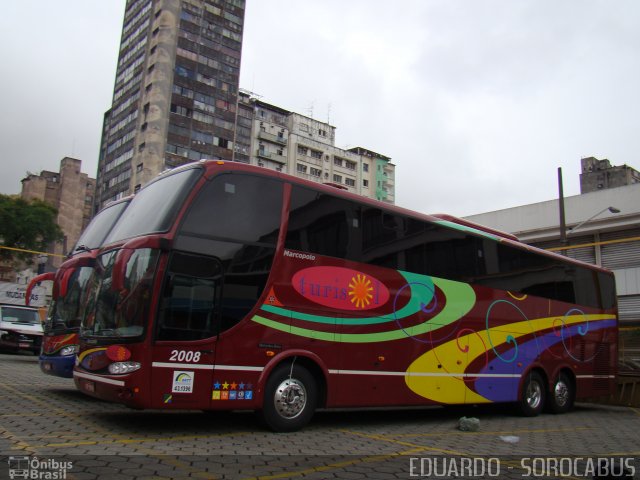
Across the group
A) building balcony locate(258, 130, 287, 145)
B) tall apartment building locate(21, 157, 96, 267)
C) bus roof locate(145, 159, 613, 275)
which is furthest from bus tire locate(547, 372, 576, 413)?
tall apartment building locate(21, 157, 96, 267)

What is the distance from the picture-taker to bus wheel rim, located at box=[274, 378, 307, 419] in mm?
7613

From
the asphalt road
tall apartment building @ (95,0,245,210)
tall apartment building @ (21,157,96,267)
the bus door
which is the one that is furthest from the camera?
tall apartment building @ (21,157,96,267)

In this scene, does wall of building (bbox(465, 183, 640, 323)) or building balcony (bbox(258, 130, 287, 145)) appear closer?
wall of building (bbox(465, 183, 640, 323))

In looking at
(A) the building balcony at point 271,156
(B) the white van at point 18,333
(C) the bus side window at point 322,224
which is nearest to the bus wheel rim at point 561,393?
A: (C) the bus side window at point 322,224

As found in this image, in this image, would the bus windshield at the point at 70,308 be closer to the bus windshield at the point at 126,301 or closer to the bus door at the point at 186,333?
the bus windshield at the point at 126,301

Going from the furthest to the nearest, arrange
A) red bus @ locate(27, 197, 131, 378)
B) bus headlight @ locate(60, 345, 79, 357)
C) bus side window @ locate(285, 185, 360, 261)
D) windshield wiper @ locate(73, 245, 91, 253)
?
windshield wiper @ locate(73, 245, 91, 253) < red bus @ locate(27, 197, 131, 378) < bus headlight @ locate(60, 345, 79, 357) < bus side window @ locate(285, 185, 360, 261)

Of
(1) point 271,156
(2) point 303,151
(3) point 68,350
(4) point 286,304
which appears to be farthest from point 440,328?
(2) point 303,151

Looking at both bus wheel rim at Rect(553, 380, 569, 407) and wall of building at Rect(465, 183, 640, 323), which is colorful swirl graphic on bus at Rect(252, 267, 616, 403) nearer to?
bus wheel rim at Rect(553, 380, 569, 407)

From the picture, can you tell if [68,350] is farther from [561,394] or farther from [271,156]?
[271,156]

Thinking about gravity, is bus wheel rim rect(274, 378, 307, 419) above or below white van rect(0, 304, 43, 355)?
below

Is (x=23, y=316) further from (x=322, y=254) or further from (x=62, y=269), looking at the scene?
(x=322, y=254)

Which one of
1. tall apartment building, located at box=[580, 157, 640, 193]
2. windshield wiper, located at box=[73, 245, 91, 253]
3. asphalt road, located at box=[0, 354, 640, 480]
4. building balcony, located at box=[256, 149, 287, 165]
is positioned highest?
building balcony, located at box=[256, 149, 287, 165]

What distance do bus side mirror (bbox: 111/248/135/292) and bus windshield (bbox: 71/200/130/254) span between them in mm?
3692

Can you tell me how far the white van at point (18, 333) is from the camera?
21.0m
